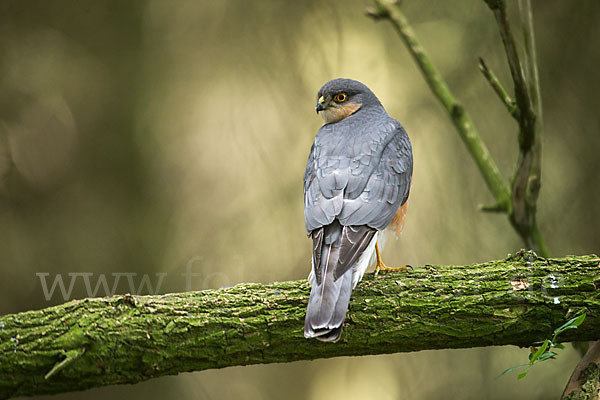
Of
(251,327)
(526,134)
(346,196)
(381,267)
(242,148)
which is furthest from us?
(242,148)

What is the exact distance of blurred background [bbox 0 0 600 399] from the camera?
513 centimetres

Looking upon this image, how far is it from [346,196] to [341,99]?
96 cm

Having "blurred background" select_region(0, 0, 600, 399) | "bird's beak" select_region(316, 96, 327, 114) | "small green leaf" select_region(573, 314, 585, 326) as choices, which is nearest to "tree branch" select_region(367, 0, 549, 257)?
"bird's beak" select_region(316, 96, 327, 114)

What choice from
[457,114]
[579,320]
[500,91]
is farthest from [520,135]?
[579,320]

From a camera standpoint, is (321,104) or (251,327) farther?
(321,104)

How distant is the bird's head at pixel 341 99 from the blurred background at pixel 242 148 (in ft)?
6.08

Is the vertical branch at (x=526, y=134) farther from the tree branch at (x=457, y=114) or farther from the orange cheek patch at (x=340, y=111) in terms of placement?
the orange cheek patch at (x=340, y=111)

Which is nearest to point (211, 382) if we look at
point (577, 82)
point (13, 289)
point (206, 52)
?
point (13, 289)

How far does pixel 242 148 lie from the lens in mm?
5480

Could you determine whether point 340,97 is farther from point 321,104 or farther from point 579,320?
point 579,320

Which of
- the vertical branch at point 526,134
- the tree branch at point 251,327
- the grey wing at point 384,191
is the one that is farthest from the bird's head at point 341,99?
the tree branch at point 251,327

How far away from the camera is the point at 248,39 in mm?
5637

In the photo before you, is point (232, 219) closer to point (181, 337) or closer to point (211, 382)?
point (211, 382)

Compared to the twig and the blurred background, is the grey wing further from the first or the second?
the blurred background
